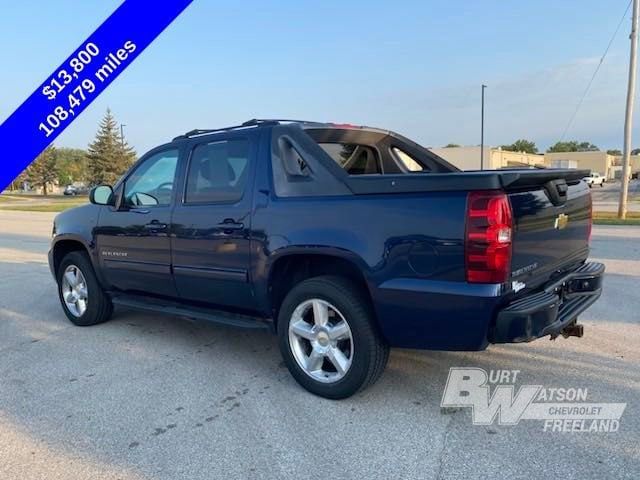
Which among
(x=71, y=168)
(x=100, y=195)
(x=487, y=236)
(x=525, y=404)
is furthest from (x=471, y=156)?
(x=71, y=168)

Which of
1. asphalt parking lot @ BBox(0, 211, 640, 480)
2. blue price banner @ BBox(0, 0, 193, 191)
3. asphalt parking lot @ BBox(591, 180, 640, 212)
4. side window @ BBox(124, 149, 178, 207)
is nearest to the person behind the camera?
asphalt parking lot @ BBox(0, 211, 640, 480)

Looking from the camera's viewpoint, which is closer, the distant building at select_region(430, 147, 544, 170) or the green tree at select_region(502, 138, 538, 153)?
the distant building at select_region(430, 147, 544, 170)

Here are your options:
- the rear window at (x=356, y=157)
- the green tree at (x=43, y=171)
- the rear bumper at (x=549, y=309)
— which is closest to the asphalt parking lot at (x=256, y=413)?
the rear bumper at (x=549, y=309)

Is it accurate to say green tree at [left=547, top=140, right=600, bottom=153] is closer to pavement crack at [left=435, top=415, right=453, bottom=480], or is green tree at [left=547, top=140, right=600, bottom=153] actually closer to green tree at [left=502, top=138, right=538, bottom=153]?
green tree at [left=502, top=138, right=538, bottom=153]

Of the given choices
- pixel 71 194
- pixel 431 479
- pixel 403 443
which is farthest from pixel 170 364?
pixel 71 194

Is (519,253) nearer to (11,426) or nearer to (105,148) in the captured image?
(11,426)

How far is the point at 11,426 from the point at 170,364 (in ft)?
4.16

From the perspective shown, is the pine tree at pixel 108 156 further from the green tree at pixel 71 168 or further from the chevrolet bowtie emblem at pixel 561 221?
the chevrolet bowtie emblem at pixel 561 221

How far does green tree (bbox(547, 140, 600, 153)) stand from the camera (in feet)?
417

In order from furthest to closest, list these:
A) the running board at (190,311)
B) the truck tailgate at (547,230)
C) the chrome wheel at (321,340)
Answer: the running board at (190,311)
the chrome wheel at (321,340)
the truck tailgate at (547,230)

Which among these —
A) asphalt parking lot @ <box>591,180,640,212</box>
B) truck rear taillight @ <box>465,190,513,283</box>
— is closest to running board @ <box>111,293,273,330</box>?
truck rear taillight @ <box>465,190,513,283</box>

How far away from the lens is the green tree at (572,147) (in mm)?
126988

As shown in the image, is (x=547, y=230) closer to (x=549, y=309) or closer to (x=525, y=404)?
(x=549, y=309)

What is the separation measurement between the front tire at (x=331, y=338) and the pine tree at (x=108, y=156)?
6238 cm
